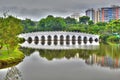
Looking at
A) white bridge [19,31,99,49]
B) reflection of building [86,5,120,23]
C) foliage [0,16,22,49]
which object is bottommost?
white bridge [19,31,99,49]

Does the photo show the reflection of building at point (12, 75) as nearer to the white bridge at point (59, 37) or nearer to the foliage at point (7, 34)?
the foliage at point (7, 34)

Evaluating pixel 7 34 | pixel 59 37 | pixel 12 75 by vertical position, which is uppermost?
pixel 7 34

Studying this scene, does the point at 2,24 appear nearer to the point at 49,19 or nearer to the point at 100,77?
the point at 100,77

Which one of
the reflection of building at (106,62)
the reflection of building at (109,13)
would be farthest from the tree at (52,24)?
the reflection of building at (109,13)

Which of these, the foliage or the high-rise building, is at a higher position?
the high-rise building

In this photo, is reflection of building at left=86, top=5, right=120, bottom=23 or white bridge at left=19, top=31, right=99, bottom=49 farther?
reflection of building at left=86, top=5, right=120, bottom=23

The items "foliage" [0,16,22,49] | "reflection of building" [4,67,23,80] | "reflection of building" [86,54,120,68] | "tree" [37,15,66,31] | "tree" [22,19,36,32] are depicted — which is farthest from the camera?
"tree" [37,15,66,31]

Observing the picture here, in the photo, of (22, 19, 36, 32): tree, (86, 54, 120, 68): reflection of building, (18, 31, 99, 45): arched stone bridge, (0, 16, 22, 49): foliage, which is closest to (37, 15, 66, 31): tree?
(22, 19, 36, 32): tree

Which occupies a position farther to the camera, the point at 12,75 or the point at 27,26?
the point at 27,26

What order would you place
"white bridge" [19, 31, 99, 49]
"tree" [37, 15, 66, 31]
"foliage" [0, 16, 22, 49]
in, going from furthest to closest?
"tree" [37, 15, 66, 31], "white bridge" [19, 31, 99, 49], "foliage" [0, 16, 22, 49]

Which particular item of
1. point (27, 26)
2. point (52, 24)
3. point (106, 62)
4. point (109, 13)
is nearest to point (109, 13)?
point (109, 13)

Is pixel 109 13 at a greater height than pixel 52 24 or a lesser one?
greater

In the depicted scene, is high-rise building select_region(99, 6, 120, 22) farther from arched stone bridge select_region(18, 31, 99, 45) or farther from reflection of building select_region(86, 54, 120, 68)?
reflection of building select_region(86, 54, 120, 68)

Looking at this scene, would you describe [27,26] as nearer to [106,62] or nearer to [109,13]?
[106,62]
